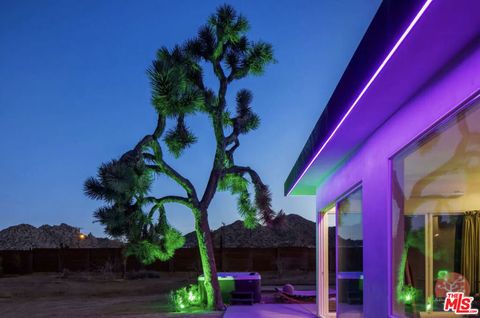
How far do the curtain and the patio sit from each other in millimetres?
3462

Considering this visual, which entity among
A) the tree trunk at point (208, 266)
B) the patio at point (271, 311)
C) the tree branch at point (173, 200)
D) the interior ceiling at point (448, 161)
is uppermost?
the interior ceiling at point (448, 161)

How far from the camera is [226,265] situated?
84.9 feet

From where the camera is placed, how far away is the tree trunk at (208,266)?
1207 centimetres

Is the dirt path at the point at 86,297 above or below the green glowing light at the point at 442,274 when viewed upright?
below

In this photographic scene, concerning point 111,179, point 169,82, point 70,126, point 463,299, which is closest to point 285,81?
point 169,82

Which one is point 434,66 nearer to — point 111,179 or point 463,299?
point 463,299

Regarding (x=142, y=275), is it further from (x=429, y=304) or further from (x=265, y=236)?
(x=265, y=236)

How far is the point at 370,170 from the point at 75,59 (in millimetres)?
13947

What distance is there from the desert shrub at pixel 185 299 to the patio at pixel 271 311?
1131mm

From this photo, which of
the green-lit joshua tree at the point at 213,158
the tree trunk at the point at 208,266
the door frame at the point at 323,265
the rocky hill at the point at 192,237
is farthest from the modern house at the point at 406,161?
the rocky hill at the point at 192,237

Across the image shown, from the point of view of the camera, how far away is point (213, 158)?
12969 millimetres

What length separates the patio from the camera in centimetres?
1025

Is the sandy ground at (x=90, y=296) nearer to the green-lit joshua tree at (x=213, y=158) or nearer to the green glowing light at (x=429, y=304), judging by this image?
the green-lit joshua tree at (x=213, y=158)

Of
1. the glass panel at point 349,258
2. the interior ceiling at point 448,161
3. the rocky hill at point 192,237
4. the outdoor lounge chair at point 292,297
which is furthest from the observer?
the rocky hill at point 192,237
